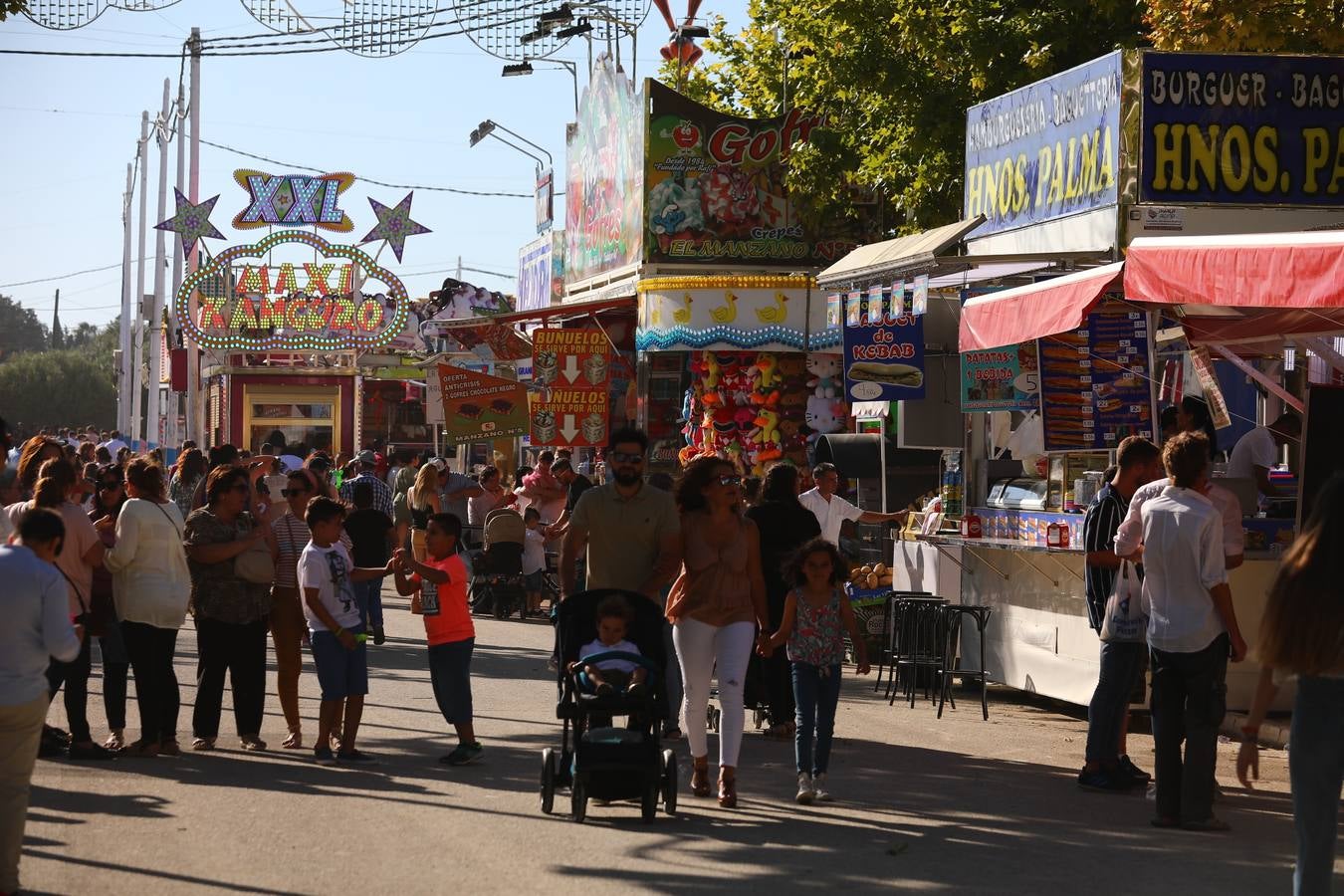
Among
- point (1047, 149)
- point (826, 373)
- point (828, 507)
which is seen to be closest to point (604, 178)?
point (826, 373)

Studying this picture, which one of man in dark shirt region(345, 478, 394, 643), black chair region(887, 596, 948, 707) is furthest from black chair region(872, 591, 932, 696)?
man in dark shirt region(345, 478, 394, 643)

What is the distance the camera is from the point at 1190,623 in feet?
29.5

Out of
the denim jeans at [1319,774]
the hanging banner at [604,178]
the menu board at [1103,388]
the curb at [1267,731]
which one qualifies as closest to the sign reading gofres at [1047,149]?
the menu board at [1103,388]

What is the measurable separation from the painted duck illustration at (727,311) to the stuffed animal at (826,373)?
4.26 feet

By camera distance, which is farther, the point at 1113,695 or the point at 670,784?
the point at 1113,695

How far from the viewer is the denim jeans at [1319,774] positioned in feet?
20.4

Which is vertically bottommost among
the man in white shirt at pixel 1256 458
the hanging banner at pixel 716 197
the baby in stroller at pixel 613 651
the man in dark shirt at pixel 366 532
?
the baby in stroller at pixel 613 651

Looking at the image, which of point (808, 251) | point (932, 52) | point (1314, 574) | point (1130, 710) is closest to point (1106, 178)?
point (1130, 710)

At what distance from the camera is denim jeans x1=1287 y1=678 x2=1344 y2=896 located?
20.4 feet

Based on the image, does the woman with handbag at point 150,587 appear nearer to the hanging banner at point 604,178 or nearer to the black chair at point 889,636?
the black chair at point 889,636

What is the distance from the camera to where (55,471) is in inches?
379

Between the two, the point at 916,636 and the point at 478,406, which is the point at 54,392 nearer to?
the point at 478,406

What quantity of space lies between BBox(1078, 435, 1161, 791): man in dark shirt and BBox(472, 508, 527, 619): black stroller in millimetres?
11705

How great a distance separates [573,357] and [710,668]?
1693cm
